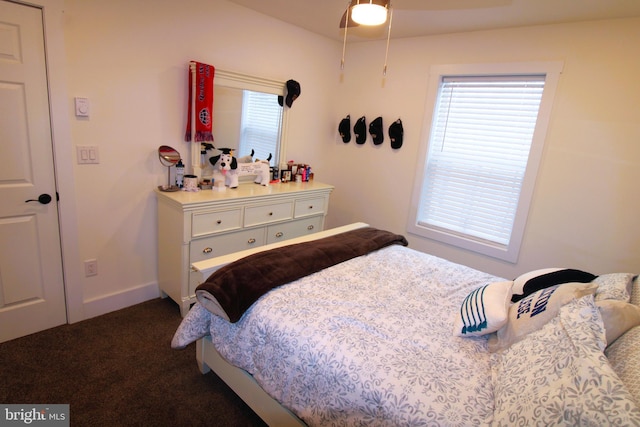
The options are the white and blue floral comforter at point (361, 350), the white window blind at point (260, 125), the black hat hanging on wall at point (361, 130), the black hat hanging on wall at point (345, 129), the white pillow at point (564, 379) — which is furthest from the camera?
the black hat hanging on wall at point (345, 129)

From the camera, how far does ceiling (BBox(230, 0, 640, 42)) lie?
219 centimetres

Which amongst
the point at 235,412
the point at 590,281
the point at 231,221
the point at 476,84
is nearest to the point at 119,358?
the point at 235,412

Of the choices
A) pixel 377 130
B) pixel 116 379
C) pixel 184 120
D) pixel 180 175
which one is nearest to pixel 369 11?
pixel 184 120

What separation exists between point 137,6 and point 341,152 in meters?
2.28

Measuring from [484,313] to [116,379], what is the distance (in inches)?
76.4

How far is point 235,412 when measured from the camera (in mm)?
1785

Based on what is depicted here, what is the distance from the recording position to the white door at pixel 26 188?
74.0 inches

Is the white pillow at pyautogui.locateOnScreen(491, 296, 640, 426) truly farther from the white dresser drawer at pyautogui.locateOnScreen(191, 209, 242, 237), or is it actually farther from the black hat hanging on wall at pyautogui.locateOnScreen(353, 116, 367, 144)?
the black hat hanging on wall at pyautogui.locateOnScreen(353, 116, 367, 144)

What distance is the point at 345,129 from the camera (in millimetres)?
3756

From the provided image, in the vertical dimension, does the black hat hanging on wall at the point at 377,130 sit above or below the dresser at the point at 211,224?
above

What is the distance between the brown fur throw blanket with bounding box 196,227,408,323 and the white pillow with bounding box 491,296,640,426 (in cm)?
100

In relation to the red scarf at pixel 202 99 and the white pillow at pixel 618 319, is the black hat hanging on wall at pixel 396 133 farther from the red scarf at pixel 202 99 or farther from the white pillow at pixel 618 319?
the white pillow at pixel 618 319

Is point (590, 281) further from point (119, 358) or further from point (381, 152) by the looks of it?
point (119, 358)

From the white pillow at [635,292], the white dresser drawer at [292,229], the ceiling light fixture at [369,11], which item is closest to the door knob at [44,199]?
the white dresser drawer at [292,229]
